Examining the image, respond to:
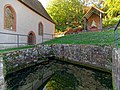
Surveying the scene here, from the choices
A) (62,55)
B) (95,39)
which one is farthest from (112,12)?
(62,55)

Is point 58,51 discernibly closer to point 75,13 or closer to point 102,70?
point 102,70

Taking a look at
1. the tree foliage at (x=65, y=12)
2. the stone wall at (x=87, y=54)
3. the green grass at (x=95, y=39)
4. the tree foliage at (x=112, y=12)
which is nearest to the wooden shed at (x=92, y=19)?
the tree foliage at (x=112, y=12)

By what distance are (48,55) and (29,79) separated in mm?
6447

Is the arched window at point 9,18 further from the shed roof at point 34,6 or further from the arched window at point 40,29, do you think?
the arched window at point 40,29

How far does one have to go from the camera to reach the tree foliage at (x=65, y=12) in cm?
3465

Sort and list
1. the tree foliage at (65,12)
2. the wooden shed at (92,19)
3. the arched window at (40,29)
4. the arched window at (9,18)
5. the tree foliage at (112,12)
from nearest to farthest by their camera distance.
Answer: the arched window at (9,18)
the arched window at (40,29)
the tree foliage at (112,12)
the wooden shed at (92,19)
the tree foliage at (65,12)

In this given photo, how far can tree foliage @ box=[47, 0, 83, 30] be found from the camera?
34650mm

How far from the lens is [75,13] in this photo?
35125 mm

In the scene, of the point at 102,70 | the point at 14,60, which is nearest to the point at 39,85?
the point at 14,60

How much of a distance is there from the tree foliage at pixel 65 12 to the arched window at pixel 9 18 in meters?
19.4

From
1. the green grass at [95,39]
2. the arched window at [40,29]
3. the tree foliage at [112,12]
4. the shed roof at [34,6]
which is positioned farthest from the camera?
the tree foliage at [112,12]

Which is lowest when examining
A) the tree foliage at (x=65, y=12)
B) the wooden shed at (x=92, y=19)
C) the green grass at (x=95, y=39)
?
the green grass at (x=95, y=39)

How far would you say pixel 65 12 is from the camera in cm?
3441

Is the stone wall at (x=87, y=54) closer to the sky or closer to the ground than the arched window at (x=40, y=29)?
closer to the ground
